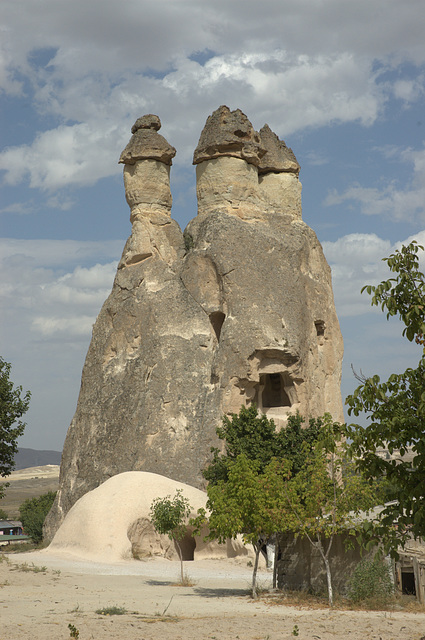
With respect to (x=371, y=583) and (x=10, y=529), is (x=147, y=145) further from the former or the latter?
(x=371, y=583)

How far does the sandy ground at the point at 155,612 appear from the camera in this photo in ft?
40.7

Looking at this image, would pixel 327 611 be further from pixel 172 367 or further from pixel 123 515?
pixel 172 367

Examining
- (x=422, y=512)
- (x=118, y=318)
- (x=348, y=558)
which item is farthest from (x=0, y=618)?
(x=118, y=318)

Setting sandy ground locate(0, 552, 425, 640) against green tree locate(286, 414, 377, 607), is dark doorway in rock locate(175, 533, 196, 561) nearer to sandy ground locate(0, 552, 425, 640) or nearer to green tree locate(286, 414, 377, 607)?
sandy ground locate(0, 552, 425, 640)

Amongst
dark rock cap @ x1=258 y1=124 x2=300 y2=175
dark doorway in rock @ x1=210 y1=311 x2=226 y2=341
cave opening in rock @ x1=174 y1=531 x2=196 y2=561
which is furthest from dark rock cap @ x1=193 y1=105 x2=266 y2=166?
cave opening in rock @ x1=174 y1=531 x2=196 y2=561

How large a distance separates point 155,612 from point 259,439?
15767 mm

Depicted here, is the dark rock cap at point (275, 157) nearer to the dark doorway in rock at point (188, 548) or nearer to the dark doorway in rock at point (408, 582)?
the dark doorway in rock at point (188, 548)

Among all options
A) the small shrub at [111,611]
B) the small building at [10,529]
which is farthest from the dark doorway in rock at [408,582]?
the small building at [10,529]

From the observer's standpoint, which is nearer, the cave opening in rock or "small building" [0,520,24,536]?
the cave opening in rock

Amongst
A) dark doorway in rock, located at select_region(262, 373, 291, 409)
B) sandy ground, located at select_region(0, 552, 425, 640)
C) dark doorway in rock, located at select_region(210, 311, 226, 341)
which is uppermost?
dark doorway in rock, located at select_region(210, 311, 226, 341)

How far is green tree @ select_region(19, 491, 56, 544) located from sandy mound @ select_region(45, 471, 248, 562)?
14.3m

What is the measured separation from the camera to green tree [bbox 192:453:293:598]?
17.6m

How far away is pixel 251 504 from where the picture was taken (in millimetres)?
18016

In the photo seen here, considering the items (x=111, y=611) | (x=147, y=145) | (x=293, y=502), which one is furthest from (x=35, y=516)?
(x=111, y=611)
